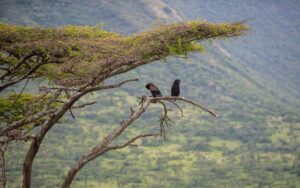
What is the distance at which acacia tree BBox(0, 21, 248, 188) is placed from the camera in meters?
10.6

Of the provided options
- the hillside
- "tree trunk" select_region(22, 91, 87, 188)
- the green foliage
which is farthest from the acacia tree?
the hillside

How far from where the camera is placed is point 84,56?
10969 millimetres

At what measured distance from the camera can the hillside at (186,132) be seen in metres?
108

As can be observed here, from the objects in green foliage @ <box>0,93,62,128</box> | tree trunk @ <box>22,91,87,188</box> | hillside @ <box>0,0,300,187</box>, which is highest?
hillside @ <box>0,0,300,187</box>

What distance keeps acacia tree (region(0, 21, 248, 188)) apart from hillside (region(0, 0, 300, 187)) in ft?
206

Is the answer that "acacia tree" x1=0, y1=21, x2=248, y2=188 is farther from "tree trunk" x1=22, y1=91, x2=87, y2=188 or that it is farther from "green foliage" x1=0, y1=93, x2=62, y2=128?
"green foliage" x1=0, y1=93, x2=62, y2=128

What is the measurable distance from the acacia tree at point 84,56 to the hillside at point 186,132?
6286cm

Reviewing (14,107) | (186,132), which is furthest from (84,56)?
(186,132)

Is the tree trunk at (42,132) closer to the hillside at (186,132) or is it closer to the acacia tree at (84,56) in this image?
the acacia tree at (84,56)

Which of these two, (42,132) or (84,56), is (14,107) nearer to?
(42,132)

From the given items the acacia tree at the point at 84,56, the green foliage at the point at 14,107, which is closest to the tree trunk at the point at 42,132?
the acacia tree at the point at 84,56

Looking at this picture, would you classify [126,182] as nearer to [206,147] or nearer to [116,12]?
[206,147]

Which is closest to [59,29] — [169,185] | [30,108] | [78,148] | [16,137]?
[30,108]

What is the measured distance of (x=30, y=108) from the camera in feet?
39.1
